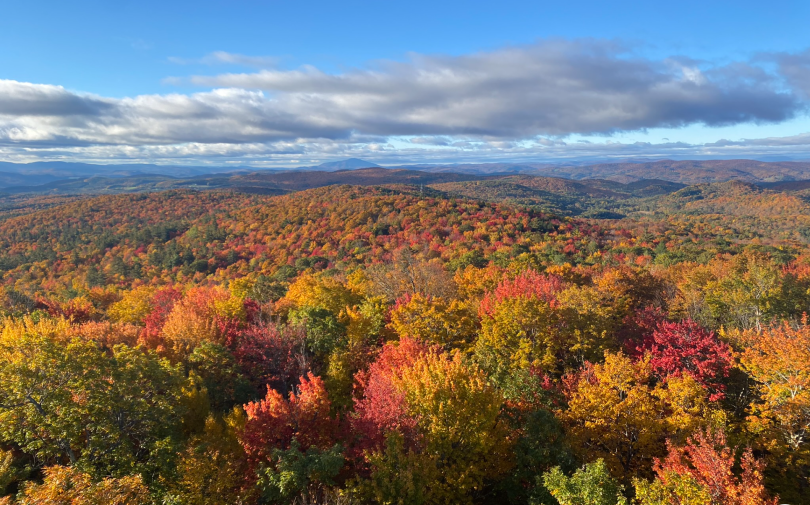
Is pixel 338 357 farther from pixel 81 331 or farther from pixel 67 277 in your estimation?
pixel 67 277

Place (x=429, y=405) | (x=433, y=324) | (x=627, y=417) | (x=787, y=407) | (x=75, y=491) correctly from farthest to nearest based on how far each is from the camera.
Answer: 1. (x=433, y=324)
2. (x=627, y=417)
3. (x=787, y=407)
4. (x=429, y=405)
5. (x=75, y=491)

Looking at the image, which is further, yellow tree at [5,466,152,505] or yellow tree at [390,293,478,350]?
yellow tree at [390,293,478,350]

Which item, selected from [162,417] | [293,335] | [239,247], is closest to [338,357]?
[293,335]

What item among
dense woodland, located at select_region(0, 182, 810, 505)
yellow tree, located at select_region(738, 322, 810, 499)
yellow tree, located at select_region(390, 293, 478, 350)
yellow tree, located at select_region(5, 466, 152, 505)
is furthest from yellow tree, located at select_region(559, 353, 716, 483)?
yellow tree, located at select_region(5, 466, 152, 505)

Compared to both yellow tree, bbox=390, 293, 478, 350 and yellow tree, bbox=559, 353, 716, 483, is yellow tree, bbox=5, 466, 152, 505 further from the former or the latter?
yellow tree, bbox=390, 293, 478, 350

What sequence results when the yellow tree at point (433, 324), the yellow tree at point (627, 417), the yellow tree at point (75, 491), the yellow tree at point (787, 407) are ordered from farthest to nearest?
the yellow tree at point (433, 324)
the yellow tree at point (627, 417)
the yellow tree at point (787, 407)
the yellow tree at point (75, 491)

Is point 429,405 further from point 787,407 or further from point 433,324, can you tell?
point 787,407

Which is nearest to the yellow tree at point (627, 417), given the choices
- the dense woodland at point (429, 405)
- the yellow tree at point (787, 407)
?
the dense woodland at point (429, 405)

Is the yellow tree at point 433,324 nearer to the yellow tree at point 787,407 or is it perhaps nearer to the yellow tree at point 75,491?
the yellow tree at point 787,407

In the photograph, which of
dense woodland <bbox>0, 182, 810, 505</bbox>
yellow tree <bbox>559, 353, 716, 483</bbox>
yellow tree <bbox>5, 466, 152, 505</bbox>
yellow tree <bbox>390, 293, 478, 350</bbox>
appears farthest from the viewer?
yellow tree <bbox>390, 293, 478, 350</bbox>

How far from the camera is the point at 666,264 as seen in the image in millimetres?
81375

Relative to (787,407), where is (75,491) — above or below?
above

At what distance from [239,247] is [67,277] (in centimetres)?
5232

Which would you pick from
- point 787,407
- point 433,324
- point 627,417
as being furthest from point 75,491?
point 787,407
